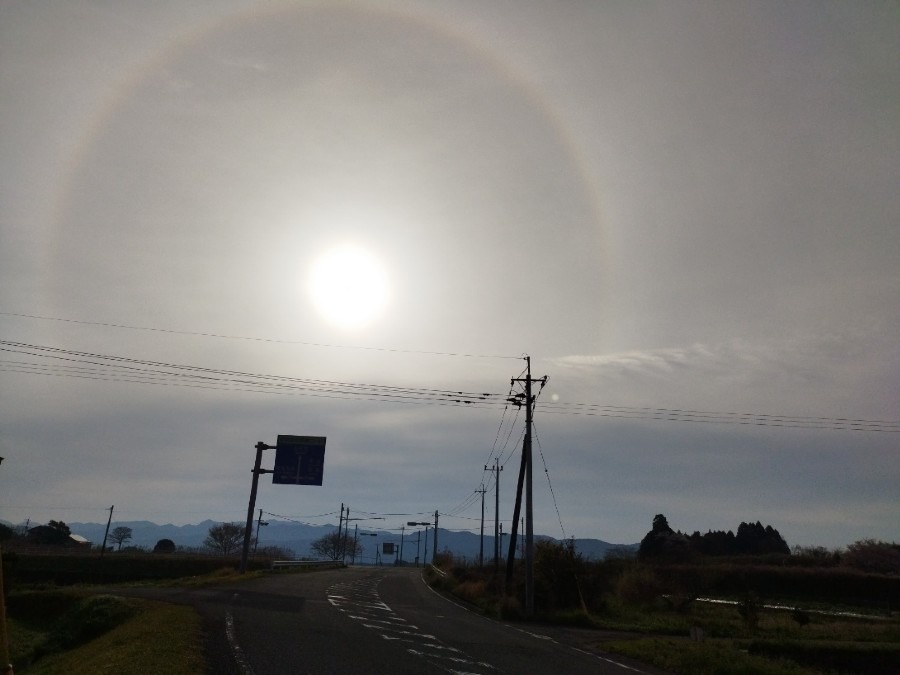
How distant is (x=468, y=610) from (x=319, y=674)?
884 inches

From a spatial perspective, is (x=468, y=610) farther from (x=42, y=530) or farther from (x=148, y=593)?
(x=42, y=530)

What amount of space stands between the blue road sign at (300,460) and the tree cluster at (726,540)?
7057cm

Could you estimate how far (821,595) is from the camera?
5872cm

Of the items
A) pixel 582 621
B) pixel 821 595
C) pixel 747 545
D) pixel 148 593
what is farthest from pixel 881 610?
pixel 747 545

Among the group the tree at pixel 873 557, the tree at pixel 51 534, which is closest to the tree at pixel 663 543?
the tree at pixel 873 557

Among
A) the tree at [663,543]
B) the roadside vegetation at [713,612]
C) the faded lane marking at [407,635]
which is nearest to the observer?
the faded lane marking at [407,635]

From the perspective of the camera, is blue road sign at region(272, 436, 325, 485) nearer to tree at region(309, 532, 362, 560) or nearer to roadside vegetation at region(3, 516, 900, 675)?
roadside vegetation at region(3, 516, 900, 675)

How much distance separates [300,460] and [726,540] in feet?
330

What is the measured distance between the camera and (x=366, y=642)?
53.0 ft

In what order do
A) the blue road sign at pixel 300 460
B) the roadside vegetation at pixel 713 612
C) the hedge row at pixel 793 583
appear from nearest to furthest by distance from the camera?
the roadside vegetation at pixel 713 612 → the blue road sign at pixel 300 460 → the hedge row at pixel 793 583

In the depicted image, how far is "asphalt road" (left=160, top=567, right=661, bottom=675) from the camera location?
13002 mm

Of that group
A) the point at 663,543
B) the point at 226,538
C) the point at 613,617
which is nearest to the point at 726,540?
the point at 663,543

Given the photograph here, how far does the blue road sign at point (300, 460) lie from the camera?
143 feet

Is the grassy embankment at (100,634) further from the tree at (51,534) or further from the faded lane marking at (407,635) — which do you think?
the tree at (51,534)
